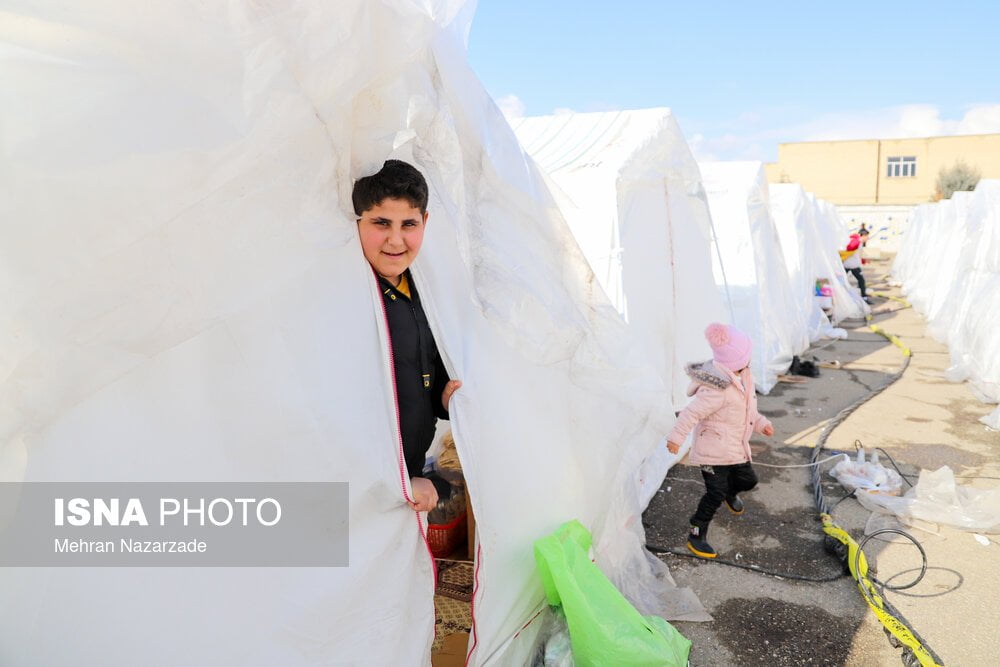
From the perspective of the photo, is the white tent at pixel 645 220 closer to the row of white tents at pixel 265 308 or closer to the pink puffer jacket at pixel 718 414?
the pink puffer jacket at pixel 718 414

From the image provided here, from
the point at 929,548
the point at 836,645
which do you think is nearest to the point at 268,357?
the point at 836,645

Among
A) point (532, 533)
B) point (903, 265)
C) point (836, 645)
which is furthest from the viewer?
point (903, 265)

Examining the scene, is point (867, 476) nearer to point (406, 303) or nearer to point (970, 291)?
point (406, 303)

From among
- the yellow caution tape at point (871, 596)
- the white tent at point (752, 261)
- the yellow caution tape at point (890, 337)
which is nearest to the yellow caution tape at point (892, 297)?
the yellow caution tape at point (890, 337)

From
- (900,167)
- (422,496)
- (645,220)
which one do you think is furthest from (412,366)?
(900,167)

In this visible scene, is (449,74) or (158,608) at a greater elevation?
(449,74)

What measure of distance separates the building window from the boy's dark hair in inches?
1638

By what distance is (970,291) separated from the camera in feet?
29.4

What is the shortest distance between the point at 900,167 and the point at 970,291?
33000 mm

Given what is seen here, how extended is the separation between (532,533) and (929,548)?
9.88ft

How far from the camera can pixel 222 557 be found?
1805 millimetres

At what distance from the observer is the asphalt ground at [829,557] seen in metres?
3.11

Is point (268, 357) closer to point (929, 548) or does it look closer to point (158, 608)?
point (158, 608)

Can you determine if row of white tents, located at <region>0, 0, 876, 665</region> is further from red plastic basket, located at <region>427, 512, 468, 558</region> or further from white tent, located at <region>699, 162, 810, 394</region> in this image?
white tent, located at <region>699, 162, 810, 394</region>
